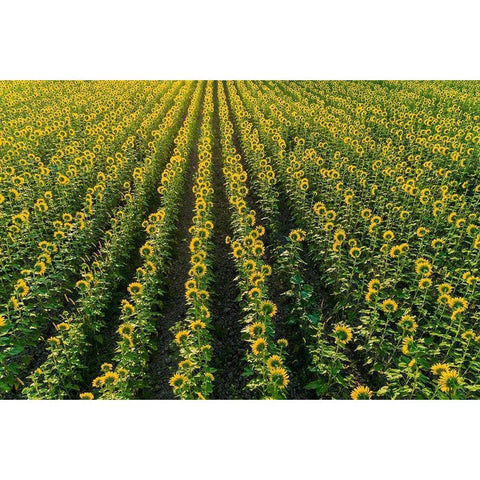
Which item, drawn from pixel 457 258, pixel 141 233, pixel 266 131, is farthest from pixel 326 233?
pixel 266 131

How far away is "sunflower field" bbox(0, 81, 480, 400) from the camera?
14.0 ft

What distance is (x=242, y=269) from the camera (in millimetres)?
5395

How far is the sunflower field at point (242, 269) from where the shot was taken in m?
4.27

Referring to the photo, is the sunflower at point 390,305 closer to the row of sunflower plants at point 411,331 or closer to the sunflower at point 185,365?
the row of sunflower plants at point 411,331

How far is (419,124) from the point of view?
13.6 metres

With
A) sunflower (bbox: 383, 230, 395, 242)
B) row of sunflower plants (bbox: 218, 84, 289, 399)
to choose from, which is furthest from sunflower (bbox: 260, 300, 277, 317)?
sunflower (bbox: 383, 230, 395, 242)

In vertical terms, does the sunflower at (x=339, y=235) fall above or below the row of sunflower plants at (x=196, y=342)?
above

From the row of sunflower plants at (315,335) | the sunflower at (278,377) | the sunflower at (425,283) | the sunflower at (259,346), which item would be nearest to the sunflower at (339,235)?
the row of sunflower plants at (315,335)

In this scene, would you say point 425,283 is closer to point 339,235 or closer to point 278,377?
point 339,235

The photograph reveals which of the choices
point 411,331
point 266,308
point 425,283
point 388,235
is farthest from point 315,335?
point 388,235

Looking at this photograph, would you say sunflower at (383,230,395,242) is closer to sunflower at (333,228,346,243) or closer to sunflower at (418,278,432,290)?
sunflower at (333,228,346,243)

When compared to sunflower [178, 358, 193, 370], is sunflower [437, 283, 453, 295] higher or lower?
higher

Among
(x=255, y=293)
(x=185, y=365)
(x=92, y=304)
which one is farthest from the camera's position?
(x=92, y=304)

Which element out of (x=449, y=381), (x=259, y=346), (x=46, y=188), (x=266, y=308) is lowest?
(x=449, y=381)
